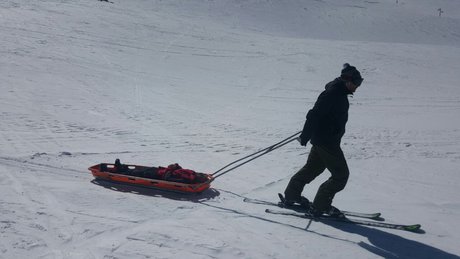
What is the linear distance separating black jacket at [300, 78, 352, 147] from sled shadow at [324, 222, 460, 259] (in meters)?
1.00

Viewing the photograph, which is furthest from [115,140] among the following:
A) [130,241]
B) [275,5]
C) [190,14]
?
[275,5]

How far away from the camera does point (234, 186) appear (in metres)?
7.04

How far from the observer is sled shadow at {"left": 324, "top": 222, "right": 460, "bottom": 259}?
15.6 feet

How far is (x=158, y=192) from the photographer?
251 inches

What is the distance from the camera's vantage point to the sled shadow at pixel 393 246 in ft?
15.6

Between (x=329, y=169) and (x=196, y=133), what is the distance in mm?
5205

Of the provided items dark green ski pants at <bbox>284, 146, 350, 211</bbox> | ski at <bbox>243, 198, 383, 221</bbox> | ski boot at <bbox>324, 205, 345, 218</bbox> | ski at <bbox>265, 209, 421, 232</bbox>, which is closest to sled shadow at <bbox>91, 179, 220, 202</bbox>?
ski at <bbox>243, 198, 383, 221</bbox>

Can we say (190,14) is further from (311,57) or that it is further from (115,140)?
(115,140)

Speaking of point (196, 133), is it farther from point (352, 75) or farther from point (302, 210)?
point (352, 75)

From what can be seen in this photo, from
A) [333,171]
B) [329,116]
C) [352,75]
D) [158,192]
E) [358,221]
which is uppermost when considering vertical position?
[352,75]

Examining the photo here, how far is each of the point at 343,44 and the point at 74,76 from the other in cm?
1416

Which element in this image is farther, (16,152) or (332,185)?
(16,152)

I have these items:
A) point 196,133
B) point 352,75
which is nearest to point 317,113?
point 352,75

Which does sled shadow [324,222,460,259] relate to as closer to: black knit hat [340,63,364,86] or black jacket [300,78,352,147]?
black jacket [300,78,352,147]
